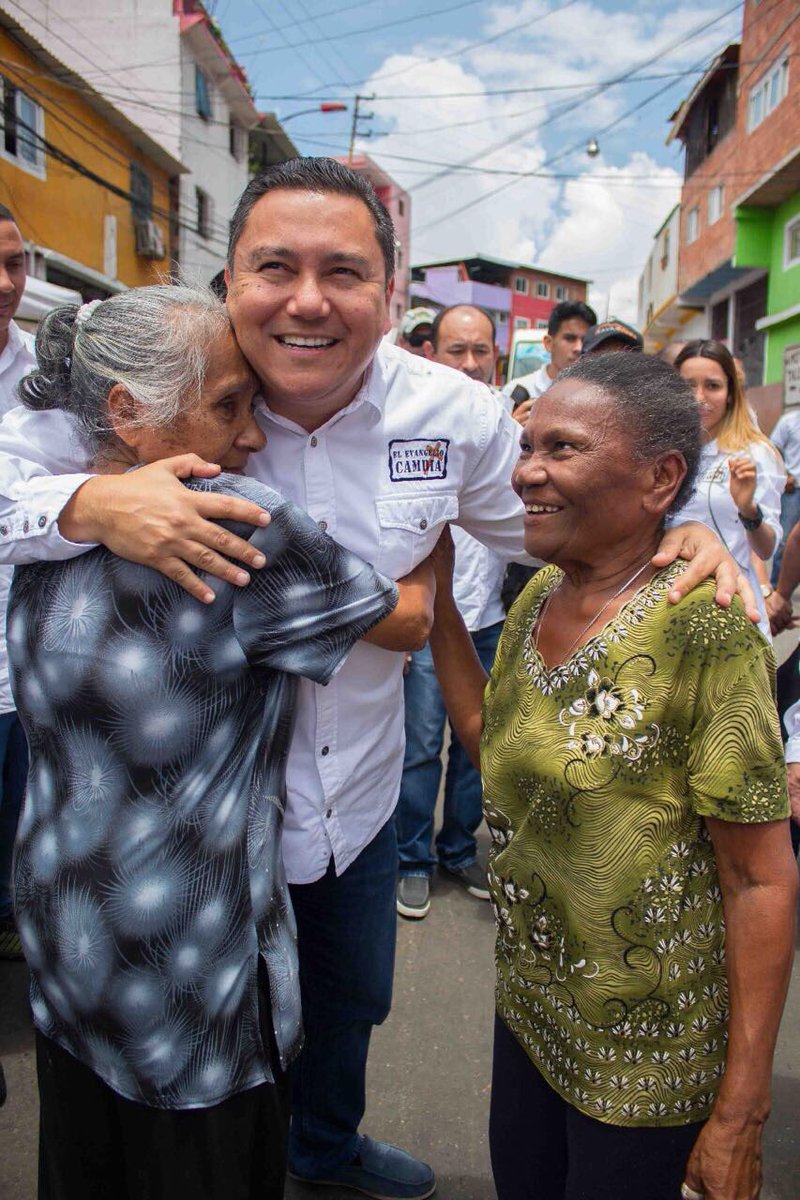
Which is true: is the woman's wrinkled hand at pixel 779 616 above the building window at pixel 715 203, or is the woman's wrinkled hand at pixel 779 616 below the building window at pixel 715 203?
below

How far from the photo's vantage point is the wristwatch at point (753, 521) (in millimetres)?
3197

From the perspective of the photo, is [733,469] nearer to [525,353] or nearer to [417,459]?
[417,459]

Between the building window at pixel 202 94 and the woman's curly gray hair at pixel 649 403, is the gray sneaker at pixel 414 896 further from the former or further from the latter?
the building window at pixel 202 94

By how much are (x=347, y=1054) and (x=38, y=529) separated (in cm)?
136

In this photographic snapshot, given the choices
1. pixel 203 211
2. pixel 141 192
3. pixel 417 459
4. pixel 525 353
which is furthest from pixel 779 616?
pixel 203 211

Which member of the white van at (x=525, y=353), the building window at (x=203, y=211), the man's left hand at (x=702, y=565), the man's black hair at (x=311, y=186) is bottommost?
the man's left hand at (x=702, y=565)

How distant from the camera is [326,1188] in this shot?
2053 mm

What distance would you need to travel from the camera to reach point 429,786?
3.45 metres

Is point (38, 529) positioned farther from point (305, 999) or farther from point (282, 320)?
point (305, 999)

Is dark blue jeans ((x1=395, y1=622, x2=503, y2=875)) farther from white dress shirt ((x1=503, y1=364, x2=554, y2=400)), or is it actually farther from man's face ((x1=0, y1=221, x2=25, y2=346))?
man's face ((x1=0, y1=221, x2=25, y2=346))

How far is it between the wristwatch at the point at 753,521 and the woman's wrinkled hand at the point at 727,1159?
2362 mm

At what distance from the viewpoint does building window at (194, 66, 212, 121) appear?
19177 millimetres

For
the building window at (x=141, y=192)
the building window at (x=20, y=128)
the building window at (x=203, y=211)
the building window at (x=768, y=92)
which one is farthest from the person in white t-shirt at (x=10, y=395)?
the building window at (x=203, y=211)

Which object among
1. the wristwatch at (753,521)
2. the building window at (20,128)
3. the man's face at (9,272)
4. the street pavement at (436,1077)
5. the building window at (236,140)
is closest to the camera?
the street pavement at (436,1077)
